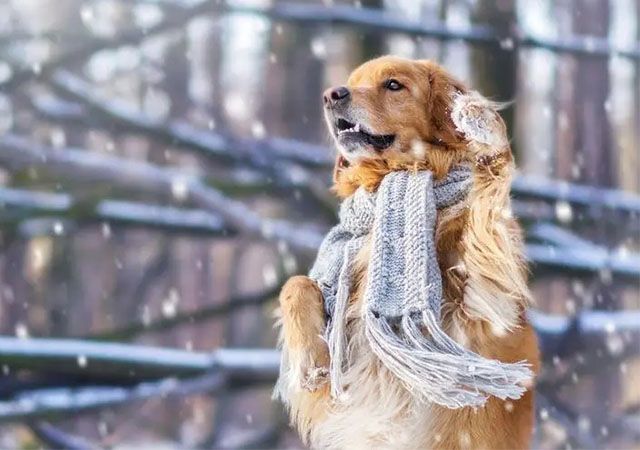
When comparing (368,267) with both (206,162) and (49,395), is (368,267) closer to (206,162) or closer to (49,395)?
(49,395)

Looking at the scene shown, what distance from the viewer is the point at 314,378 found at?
3.66 feet

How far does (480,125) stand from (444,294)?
202 mm

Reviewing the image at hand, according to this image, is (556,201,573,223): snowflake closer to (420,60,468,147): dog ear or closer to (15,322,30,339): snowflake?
(420,60,468,147): dog ear

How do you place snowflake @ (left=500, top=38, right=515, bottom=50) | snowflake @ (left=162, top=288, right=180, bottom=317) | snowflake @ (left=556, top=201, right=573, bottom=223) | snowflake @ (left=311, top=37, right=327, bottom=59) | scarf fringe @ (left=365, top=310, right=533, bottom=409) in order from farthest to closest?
snowflake @ (left=162, top=288, right=180, bottom=317) < snowflake @ (left=311, top=37, right=327, bottom=59) < snowflake @ (left=556, top=201, right=573, bottom=223) < snowflake @ (left=500, top=38, right=515, bottom=50) < scarf fringe @ (left=365, top=310, right=533, bottom=409)

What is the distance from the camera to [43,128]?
10.8 ft

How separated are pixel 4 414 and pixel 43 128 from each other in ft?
3.45

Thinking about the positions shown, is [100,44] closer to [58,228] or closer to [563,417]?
[58,228]

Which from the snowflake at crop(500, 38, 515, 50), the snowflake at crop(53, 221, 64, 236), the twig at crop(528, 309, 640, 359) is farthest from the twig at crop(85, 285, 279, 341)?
the snowflake at crop(500, 38, 515, 50)

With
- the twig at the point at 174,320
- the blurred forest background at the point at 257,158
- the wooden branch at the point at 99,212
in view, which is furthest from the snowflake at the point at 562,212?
the wooden branch at the point at 99,212

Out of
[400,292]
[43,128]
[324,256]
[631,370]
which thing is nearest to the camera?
[400,292]

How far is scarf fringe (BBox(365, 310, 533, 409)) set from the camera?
1045 millimetres

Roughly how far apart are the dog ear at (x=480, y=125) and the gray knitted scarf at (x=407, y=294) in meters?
0.05

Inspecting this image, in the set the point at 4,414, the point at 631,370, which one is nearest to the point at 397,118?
the point at 4,414

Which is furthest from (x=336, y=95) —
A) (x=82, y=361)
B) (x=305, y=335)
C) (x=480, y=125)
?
(x=82, y=361)
